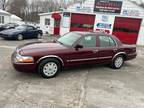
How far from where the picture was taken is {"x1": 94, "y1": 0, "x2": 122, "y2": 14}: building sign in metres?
16.3

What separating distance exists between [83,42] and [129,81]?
2060 mm

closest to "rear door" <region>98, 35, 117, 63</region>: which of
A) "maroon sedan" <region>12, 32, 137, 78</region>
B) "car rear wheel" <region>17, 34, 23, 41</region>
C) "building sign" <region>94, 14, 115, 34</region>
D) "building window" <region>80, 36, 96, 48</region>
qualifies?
"maroon sedan" <region>12, 32, 137, 78</region>

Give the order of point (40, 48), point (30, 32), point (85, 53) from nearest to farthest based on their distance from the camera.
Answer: point (40, 48)
point (85, 53)
point (30, 32)

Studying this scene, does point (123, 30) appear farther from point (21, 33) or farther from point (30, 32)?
point (21, 33)

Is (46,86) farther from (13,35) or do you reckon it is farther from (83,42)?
(13,35)

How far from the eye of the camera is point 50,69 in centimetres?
579

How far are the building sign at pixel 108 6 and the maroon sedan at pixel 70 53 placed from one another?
9.50m

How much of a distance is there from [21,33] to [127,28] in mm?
9346

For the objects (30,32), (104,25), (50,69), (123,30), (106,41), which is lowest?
(30,32)

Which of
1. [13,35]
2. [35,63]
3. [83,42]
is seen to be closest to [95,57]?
[83,42]

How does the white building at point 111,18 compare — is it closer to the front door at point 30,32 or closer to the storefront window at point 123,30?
the storefront window at point 123,30

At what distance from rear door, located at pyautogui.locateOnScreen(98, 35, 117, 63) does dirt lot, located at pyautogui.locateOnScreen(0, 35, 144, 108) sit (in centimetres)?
51

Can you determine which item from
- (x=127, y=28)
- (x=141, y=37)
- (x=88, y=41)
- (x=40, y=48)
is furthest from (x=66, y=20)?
(x=40, y=48)

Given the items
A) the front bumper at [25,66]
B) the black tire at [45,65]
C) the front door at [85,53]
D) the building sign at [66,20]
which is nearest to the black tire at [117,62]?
the front door at [85,53]
